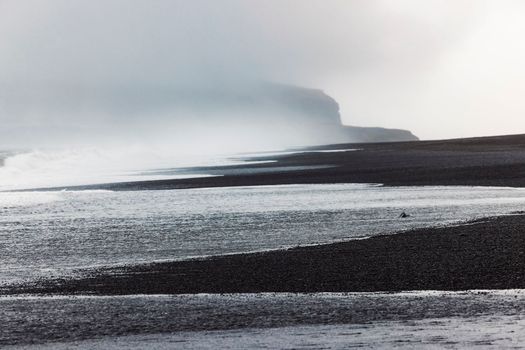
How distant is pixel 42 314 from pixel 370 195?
23.2 meters

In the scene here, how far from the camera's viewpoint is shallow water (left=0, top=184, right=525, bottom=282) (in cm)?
2238

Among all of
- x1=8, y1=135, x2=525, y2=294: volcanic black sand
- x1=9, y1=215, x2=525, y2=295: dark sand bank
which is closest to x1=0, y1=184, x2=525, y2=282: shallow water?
x1=8, y1=135, x2=525, y2=294: volcanic black sand

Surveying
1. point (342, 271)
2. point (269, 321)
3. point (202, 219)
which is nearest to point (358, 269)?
point (342, 271)

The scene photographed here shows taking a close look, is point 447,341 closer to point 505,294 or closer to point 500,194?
point 505,294

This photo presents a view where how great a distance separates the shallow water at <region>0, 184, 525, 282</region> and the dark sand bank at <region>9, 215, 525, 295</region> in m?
1.49

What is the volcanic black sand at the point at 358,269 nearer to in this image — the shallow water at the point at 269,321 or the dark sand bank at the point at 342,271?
the dark sand bank at the point at 342,271

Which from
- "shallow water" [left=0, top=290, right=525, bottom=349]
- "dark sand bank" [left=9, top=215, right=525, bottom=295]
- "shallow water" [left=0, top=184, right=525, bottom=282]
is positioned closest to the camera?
"shallow water" [left=0, top=290, right=525, bottom=349]

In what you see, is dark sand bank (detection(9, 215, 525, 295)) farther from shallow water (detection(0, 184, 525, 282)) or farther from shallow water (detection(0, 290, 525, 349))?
shallow water (detection(0, 184, 525, 282))

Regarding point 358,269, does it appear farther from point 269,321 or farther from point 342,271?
point 269,321

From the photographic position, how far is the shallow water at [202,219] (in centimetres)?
2238

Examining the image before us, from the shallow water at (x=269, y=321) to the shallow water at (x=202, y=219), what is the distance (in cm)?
437

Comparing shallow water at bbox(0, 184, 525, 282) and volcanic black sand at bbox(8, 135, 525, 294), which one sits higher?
shallow water at bbox(0, 184, 525, 282)

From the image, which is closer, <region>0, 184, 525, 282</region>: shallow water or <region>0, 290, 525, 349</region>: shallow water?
<region>0, 290, 525, 349</region>: shallow water

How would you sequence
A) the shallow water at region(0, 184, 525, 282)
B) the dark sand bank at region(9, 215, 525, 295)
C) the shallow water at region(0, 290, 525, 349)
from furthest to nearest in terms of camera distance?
the shallow water at region(0, 184, 525, 282) → the dark sand bank at region(9, 215, 525, 295) → the shallow water at region(0, 290, 525, 349)
